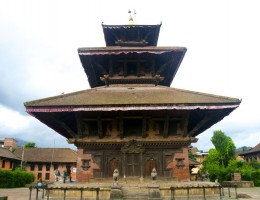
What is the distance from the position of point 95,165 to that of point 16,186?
115ft

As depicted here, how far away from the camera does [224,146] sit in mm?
55750

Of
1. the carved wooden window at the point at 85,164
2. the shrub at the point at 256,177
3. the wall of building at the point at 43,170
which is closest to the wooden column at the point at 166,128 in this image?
the carved wooden window at the point at 85,164

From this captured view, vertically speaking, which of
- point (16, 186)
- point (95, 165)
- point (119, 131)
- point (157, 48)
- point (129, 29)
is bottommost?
point (16, 186)

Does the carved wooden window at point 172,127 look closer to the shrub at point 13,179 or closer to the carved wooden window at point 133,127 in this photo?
the carved wooden window at point 133,127

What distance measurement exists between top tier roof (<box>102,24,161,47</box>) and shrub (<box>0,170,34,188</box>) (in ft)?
104

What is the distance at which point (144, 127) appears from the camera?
14.4 meters

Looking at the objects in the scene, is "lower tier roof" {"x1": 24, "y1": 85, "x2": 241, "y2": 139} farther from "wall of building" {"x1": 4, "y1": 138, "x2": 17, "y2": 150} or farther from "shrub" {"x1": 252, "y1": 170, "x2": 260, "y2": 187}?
"wall of building" {"x1": 4, "y1": 138, "x2": 17, "y2": 150}

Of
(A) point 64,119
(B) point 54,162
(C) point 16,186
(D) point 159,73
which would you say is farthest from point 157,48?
(B) point 54,162

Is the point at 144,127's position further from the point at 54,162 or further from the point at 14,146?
the point at 14,146

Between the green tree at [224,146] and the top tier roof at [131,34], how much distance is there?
4158 cm

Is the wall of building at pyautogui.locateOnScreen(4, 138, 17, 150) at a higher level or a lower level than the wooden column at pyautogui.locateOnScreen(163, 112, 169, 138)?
higher

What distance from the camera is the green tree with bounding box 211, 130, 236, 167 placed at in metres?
55.1

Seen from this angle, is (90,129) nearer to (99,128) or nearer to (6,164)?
(99,128)

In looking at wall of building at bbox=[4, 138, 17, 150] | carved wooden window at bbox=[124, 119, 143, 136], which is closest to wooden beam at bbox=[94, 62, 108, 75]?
carved wooden window at bbox=[124, 119, 143, 136]
